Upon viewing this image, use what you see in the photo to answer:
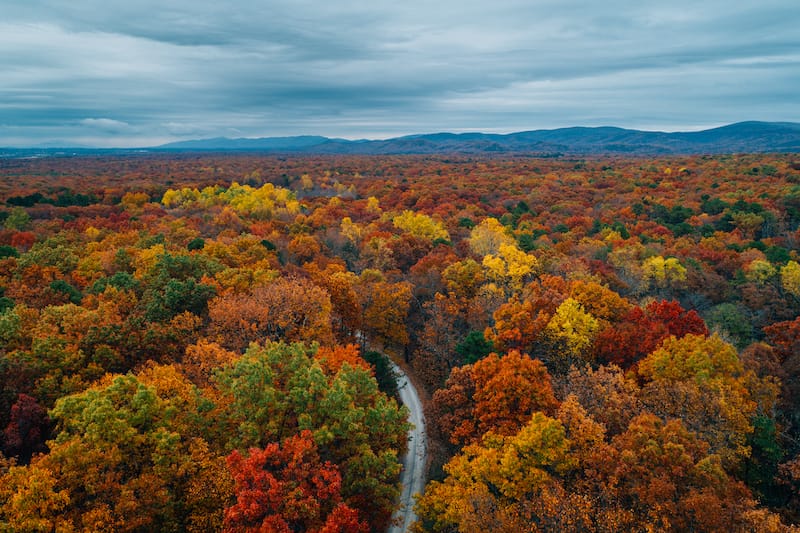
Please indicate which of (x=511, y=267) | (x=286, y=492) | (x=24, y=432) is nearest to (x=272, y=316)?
(x=24, y=432)

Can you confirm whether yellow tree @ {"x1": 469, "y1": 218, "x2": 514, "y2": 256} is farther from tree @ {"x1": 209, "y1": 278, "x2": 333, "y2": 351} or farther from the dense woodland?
tree @ {"x1": 209, "y1": 278, "x2": 333, "y2": 351}

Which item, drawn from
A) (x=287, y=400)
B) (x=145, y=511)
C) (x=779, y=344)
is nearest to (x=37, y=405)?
(x=145, y=511)

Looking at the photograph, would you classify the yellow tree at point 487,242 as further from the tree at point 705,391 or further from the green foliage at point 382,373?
the tree at point 705,391

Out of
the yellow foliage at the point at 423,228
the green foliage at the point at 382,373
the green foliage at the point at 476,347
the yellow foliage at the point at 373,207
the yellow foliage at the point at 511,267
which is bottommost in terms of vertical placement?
the green foliage at the point at 382,373

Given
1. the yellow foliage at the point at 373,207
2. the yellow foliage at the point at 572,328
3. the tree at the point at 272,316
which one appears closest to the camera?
the tree at the point at 272,316

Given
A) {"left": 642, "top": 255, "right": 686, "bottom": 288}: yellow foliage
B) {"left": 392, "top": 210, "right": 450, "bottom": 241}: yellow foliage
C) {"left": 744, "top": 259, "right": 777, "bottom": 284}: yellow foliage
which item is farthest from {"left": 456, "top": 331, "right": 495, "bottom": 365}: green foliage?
{"left": 392, "top": 210, "right": 450, "bottom": 241}: yellow foliage

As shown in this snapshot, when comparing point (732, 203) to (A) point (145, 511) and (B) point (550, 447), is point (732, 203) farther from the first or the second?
(A) point (145, 511)

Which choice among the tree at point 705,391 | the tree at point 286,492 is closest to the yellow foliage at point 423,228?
the tree at point 705,391

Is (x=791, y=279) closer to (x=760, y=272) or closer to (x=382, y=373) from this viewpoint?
(x=760, y=272)
